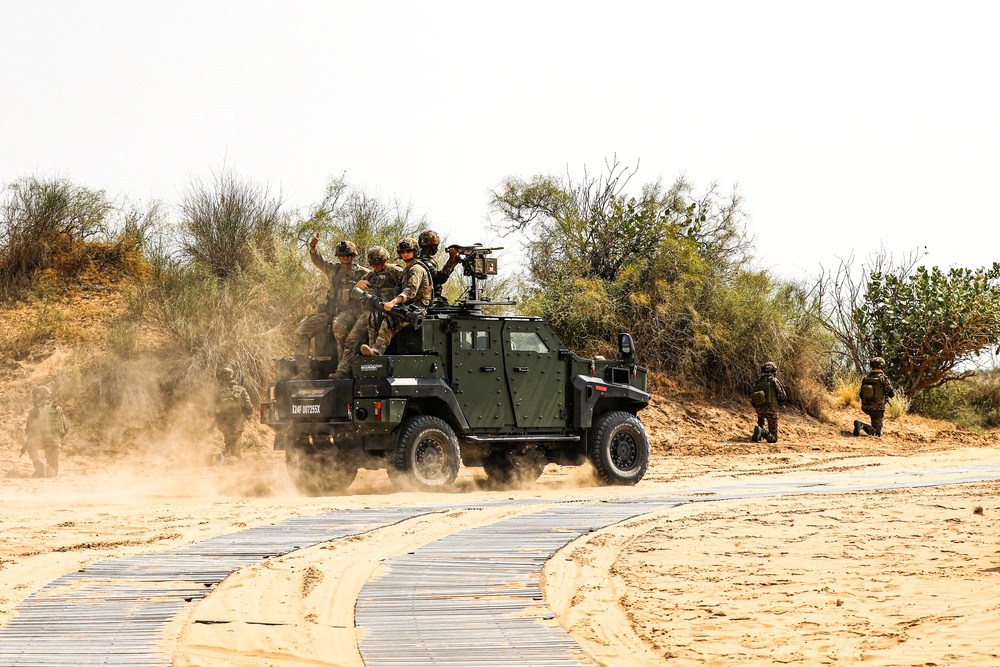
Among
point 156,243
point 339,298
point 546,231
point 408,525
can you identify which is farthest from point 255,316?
point 408,525

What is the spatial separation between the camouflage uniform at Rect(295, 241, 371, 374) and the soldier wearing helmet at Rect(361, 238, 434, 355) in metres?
0.35

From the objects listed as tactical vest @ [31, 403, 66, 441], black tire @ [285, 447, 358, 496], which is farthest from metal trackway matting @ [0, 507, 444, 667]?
tactical vest @ [31, 403, 66, 441]

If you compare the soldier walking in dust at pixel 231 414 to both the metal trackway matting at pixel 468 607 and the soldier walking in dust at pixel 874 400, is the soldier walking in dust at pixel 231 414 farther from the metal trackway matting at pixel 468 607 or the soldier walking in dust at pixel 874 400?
the soldier walking in dust at pixel 874 400

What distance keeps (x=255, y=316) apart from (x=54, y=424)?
16.3 feet

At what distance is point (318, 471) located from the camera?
14.1m

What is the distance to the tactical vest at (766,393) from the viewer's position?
22125 millimetres

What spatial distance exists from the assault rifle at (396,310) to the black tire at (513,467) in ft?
7.54

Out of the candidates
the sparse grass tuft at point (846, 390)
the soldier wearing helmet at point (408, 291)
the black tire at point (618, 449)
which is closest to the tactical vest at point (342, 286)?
the soldier wearing helmet at point (408, 291)

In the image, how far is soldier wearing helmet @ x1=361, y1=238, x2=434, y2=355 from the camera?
14.1 meters

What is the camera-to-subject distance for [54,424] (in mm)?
15625

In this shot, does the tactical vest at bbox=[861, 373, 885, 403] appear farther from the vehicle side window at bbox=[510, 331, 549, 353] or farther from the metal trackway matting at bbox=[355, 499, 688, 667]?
the metal trackway matting at bbox=[355, 499, 688, 667]

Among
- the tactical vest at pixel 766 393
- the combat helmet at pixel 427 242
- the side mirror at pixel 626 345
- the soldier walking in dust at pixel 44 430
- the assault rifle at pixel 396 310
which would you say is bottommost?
the soldier walking in dust at pixel 44 430

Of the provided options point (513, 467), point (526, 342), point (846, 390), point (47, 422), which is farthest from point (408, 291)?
point (846, 390)

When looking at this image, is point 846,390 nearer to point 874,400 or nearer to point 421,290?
point 874,400
